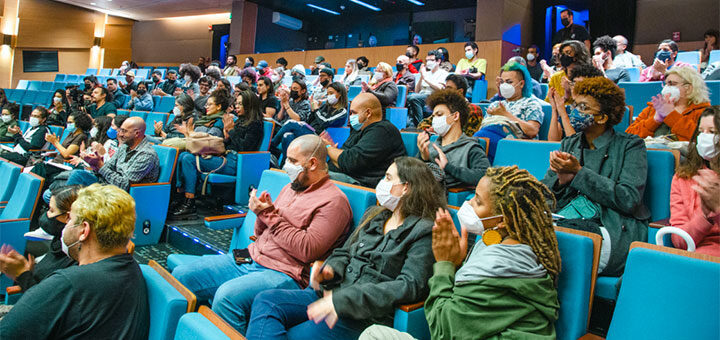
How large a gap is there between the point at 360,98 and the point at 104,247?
1.85m

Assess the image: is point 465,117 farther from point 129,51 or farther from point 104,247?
point 129,51

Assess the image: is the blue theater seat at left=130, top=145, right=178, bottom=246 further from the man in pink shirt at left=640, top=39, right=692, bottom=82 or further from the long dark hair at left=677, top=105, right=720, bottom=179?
the man in pink shirt at left=640, top=39, right=692, bottom=82

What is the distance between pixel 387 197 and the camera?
6.02 feet

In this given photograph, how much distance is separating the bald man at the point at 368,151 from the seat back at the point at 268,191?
44 centimetres

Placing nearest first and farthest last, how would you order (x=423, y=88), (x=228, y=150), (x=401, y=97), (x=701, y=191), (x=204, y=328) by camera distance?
(x=204, y=328) < (x=701, y=191) < (x=228, y=150) < (x=401, y=97) < (x=423, y=88)

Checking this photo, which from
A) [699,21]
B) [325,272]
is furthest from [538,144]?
[699,21]

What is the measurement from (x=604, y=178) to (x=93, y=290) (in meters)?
1.73

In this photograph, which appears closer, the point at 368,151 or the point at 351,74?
the point at 368,151

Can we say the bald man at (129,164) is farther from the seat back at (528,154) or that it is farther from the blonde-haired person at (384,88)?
the seat back at (528,154)

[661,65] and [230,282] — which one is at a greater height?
[661,65]

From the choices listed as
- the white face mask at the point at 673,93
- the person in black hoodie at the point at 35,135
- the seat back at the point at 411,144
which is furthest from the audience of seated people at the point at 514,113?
the person in black hoodie at the point at 35,135

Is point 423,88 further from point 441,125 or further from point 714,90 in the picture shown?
point 441,125

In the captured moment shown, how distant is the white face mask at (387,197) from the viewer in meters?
1.83

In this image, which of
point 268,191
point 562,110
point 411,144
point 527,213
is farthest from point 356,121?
point 527,213
